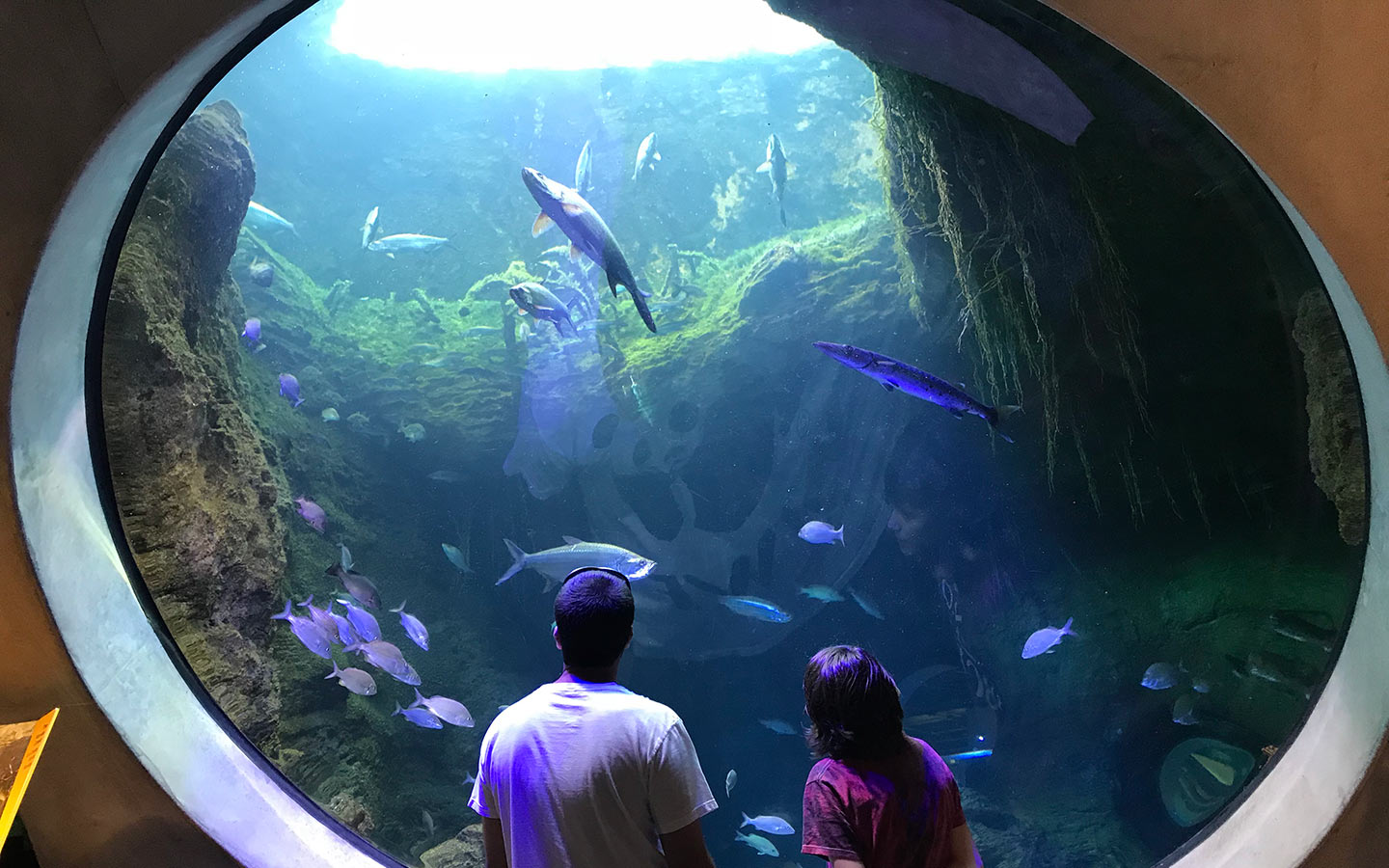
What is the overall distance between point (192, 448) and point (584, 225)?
131 inches

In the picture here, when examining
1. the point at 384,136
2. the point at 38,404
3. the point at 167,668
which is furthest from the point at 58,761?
the point at 384,136

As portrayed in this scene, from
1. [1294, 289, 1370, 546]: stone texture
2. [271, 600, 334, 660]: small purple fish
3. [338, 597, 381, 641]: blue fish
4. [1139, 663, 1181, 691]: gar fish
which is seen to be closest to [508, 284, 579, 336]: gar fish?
[338, 597, 381, 641]: blue fish

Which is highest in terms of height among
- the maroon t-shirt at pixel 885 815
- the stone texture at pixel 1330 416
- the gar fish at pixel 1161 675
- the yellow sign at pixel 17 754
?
Result: the stone texture at pixel 1330 416

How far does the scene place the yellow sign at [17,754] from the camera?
69.5 inches

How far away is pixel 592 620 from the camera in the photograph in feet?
5.31

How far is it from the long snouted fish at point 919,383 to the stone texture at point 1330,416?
4.51 feet

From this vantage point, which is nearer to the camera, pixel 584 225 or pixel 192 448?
pixel 584 225

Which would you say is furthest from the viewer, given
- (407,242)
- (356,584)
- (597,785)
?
(407,242)

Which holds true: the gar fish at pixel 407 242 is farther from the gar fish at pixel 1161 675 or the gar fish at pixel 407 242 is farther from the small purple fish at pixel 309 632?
the gar fish at pixel 1161 675

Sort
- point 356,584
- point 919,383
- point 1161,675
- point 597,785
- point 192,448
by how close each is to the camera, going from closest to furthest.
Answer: point 597,785 → point 919,383 → point 192,448 → point 356,584 → point 1161,675

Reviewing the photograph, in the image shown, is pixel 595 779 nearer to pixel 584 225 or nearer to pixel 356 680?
pixel 584 225

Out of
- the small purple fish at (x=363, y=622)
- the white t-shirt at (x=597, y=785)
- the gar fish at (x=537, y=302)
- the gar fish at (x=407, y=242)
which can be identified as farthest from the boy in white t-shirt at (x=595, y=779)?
the gar fish at (x=407, y=242)

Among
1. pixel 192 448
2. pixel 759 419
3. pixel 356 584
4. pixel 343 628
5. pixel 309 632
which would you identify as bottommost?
pixel 343 628

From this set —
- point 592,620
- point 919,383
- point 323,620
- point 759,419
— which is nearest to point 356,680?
point 323,620
